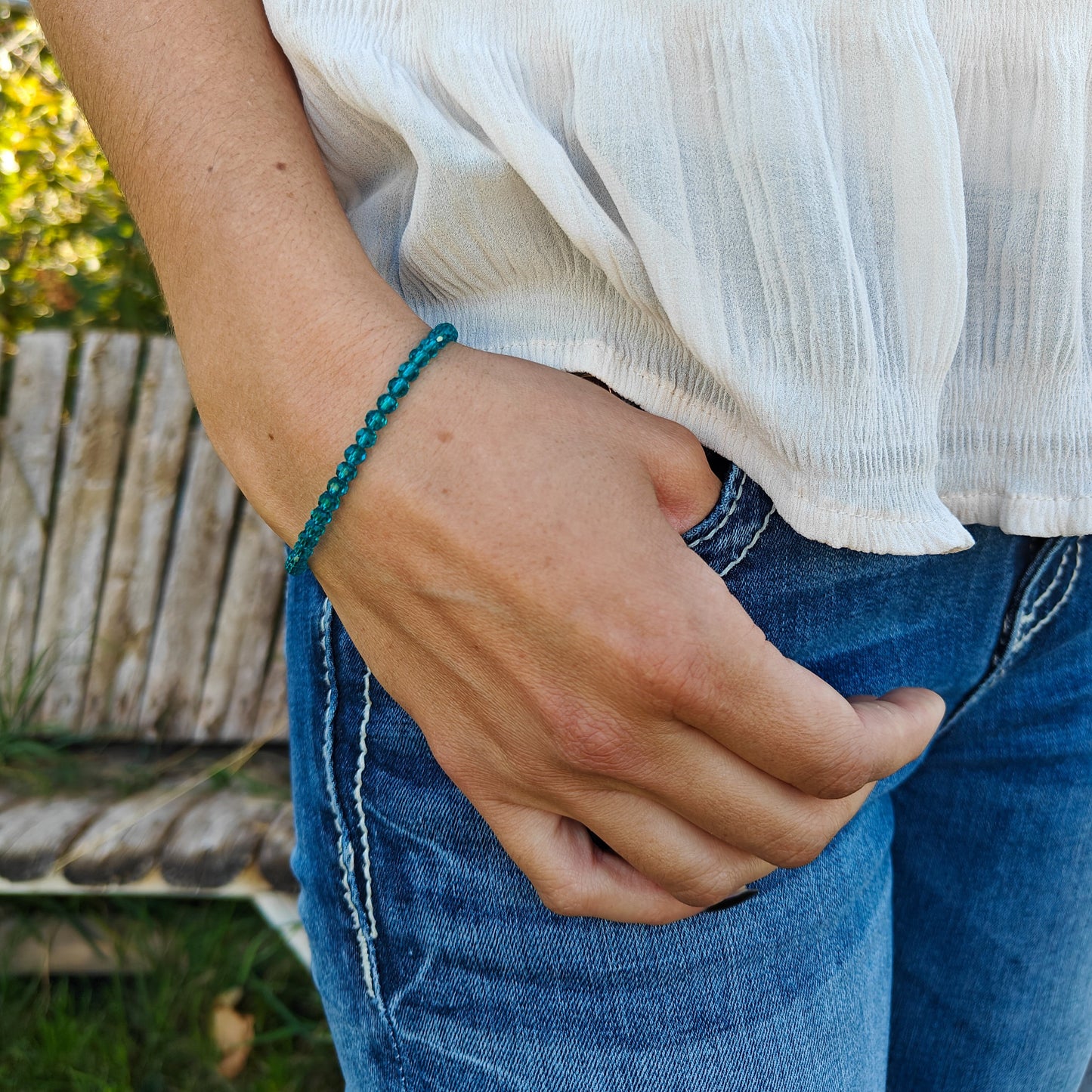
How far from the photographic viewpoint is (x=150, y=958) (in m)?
2.27

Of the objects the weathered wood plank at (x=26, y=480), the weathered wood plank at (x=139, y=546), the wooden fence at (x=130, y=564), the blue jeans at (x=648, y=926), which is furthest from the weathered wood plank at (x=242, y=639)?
the blue jeans at (x=648, y=926)

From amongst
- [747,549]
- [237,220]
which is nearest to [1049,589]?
[747,549]

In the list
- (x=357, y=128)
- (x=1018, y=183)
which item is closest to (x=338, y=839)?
(x=357, y=128)

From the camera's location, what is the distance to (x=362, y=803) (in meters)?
0.73

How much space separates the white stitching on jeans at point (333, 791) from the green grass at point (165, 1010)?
5.55 feet

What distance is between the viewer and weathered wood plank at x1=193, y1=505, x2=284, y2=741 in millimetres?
2270

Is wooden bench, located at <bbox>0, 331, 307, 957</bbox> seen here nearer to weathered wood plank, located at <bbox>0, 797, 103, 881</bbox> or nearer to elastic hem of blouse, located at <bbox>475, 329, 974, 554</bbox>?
weathered wood plank, located at <bbox>0, 797, 103, 881</bbox>

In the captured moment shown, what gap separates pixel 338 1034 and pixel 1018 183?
86 centimetres

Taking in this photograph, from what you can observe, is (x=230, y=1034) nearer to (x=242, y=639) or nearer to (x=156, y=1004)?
(x=156, y=1004)

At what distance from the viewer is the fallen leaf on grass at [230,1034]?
7.18 ft

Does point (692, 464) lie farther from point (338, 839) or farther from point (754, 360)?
point (338, 839)

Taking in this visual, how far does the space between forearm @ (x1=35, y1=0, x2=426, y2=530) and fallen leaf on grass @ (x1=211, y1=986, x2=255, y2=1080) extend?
200 centimetres

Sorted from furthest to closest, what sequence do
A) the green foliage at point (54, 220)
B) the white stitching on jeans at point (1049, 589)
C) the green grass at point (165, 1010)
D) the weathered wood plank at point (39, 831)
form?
1. the green foliage at point (54, 220)
2. the green grass at point (165, 1010)
3. the weathered wood plank at point (39, 831)
4. the white stitching on jeans at point (1049, 589)

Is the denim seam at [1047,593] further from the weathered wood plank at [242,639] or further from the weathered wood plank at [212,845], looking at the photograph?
the weathered wood plank at [242,639]
